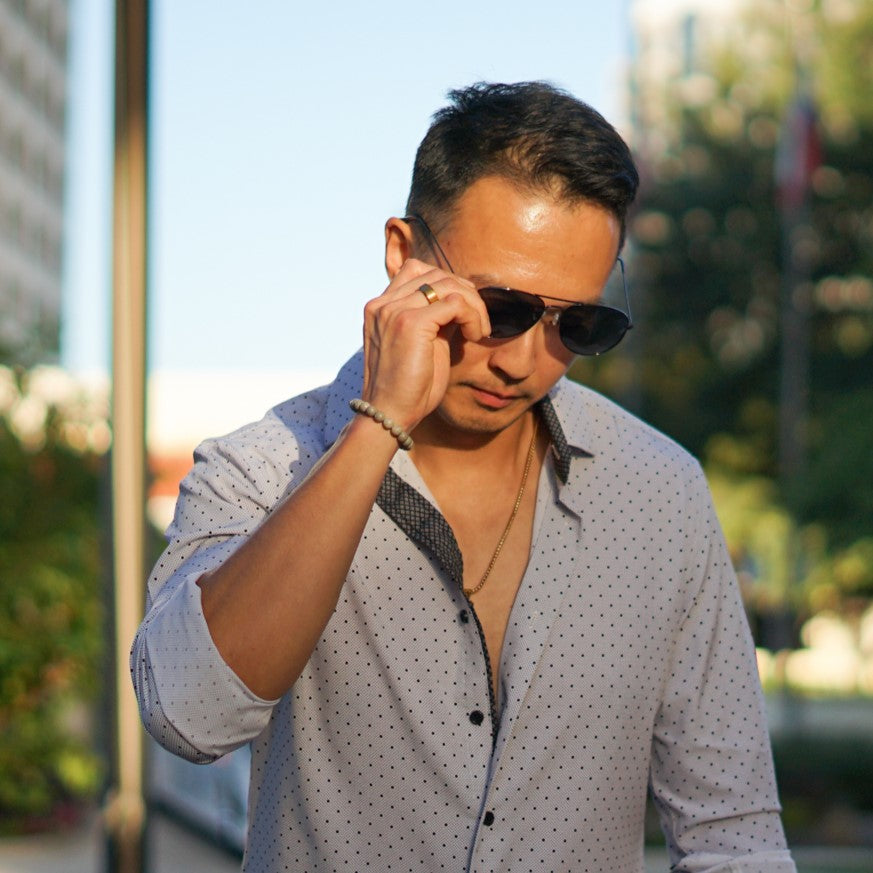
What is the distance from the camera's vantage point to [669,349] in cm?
3378

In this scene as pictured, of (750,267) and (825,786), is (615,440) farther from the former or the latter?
(750,267)

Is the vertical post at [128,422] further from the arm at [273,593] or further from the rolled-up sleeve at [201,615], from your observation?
the arm at [273,593]

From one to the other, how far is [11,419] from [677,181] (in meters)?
25.6

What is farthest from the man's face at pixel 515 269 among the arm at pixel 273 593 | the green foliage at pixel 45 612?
the green foliage at pixel 45 612

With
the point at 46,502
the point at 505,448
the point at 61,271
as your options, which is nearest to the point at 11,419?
the point at 46,502

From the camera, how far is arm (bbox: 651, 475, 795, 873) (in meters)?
2.36

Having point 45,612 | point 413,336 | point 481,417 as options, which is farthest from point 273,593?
point 45,612

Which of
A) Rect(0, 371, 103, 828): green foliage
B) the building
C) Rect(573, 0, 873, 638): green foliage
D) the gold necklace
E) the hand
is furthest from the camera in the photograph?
the building

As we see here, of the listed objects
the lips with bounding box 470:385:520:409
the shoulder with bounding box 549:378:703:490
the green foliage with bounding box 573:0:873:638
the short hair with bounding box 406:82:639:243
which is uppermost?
the short hair with bounding box 406:82:639:243

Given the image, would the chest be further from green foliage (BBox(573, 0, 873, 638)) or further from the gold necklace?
green foliage (BBox(573, 0, 873, 638))

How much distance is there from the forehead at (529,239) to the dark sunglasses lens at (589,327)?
0.03m

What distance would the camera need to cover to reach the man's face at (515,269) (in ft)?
7.52

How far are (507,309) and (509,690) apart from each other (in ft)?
1.86

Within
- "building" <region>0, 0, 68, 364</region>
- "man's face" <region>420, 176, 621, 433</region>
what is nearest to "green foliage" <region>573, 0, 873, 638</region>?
"man's face" <region>420, 176, 621, 433</region>
